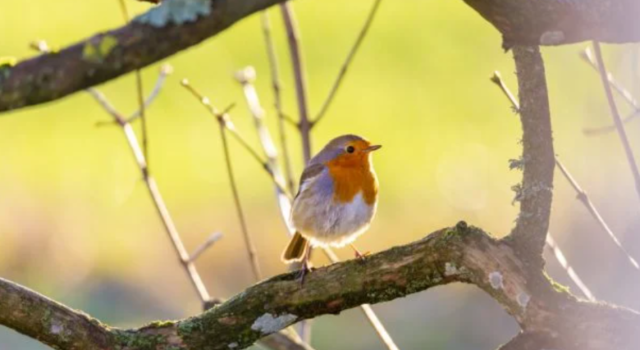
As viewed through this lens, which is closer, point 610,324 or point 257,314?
point 610,324

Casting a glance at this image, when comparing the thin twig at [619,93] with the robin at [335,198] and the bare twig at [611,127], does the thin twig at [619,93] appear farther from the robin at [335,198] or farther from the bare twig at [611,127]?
the robin at [335,198]

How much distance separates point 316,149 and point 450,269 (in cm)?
750

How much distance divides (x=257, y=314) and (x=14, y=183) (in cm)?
857

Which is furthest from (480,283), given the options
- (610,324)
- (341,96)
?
(341,96)

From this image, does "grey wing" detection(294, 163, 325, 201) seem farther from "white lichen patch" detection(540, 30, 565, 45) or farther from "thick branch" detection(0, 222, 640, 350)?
"white lichen patch" detection(540, 30, 565, 45)

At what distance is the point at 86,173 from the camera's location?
11664mm

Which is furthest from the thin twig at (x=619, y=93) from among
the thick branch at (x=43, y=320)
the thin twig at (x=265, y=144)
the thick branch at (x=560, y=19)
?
the thick branch at (x=43, y=320)

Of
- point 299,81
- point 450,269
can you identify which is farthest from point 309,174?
point 450,269

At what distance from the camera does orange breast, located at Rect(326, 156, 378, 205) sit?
15.0 ft

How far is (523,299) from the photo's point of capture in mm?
2908

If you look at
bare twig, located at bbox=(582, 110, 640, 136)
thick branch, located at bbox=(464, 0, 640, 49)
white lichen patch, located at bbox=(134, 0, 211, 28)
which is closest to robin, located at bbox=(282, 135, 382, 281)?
bare twig, located at bbox=(582, 110, 640, 136)

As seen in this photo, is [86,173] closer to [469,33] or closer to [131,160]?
[131,160]

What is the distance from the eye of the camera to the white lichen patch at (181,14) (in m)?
2.05

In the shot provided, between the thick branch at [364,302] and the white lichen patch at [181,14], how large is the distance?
1.11 meters
